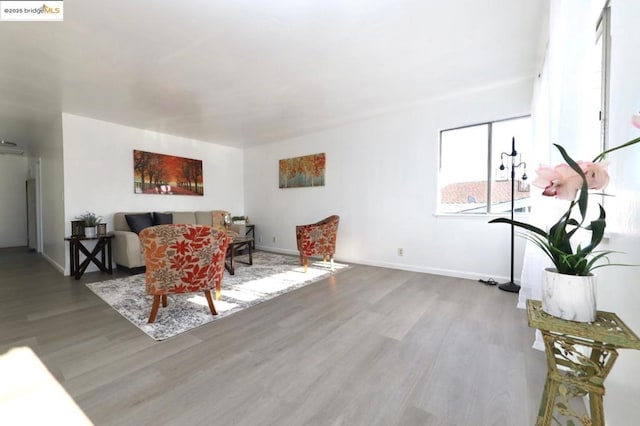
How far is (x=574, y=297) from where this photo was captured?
2.75 feet

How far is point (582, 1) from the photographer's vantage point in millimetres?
1409

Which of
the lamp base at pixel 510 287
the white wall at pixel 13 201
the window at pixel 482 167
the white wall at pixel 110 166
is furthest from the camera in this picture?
the white wall at pixel 13 201

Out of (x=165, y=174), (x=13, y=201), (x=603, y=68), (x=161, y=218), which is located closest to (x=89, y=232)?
(x=161, y=218)

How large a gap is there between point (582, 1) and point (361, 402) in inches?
95.7

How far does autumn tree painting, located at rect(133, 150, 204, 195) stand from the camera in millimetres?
4918

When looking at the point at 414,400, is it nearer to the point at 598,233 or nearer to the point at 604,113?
the point at 598,233

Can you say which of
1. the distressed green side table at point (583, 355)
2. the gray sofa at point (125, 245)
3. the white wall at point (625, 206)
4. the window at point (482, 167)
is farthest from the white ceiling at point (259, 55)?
the distressed green side table at point (583, 355)

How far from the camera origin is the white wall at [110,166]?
4.14 metres

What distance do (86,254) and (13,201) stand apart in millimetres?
5113

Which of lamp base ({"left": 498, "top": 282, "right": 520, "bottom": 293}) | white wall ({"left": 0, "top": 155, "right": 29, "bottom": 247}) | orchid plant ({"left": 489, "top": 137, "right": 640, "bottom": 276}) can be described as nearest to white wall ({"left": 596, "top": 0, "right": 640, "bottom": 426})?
orchid plant ({"left": 489, "top": 137, "right": 640, "bottom": 276})

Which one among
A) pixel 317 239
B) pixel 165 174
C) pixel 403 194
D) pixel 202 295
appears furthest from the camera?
pixel 165 174

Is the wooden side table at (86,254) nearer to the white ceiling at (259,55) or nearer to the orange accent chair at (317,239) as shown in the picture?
the white ceiling at (259,55)

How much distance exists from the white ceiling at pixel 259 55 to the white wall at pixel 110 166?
16.3 inches

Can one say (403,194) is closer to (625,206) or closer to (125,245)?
(625,206)
